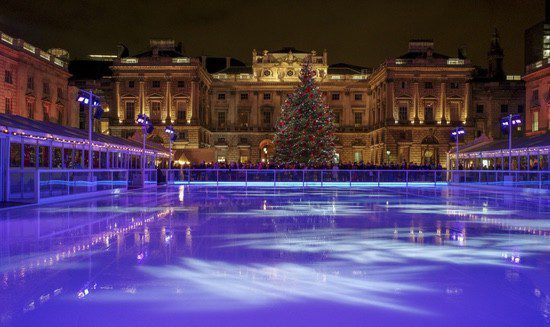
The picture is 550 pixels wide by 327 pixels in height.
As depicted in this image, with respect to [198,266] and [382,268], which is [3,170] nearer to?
[198,266]

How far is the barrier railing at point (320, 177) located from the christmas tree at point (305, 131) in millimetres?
6970

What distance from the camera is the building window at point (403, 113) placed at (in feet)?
230

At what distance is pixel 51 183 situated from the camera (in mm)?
19922

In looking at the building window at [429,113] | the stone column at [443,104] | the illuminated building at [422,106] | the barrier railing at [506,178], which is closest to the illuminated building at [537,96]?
the illuminated building at [422,106]

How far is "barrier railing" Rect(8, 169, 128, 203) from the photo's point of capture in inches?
744

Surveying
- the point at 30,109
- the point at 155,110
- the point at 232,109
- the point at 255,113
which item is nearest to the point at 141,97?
the point at 155,110

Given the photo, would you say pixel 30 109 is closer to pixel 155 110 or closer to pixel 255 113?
pixel 155 110

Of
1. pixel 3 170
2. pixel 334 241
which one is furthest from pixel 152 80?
pixel 334 241

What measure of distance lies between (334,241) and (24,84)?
44.7 m

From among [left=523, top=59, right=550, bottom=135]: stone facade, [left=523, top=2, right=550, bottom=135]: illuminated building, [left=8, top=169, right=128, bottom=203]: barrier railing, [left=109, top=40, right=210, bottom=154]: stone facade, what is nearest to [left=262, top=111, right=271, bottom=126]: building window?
[left=109, top=40, right=210, bottom=154]: stone facade

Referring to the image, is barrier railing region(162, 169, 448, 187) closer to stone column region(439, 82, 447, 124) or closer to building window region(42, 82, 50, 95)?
building window region(42, 82, 50, 95)

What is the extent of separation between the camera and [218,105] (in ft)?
256

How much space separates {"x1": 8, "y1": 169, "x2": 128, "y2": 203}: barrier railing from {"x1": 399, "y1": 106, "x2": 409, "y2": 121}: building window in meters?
50.3

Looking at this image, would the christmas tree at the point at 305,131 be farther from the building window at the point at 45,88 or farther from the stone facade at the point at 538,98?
the stone facade at the point at 538,98
